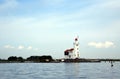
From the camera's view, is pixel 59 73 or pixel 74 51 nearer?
pixel 59 73

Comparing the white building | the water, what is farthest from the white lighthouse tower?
the water

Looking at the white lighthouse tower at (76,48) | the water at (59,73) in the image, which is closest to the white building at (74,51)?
the white lighthouse tower at (76,48)

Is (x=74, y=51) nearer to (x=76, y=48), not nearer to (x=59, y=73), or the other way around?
(x=76, y=48)

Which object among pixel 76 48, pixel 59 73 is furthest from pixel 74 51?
pixel 59 73

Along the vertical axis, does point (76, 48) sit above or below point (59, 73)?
above

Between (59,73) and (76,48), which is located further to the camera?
(76,48)

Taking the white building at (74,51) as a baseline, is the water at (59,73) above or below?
below

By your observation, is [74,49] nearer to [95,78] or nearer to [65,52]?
[65,52]

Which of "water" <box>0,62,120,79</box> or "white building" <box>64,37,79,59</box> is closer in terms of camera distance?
"water" <box>0,62,120,79</box>

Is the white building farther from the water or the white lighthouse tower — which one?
the water

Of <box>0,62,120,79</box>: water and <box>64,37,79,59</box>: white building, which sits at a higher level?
<box>64,37,79,59</box>: white building

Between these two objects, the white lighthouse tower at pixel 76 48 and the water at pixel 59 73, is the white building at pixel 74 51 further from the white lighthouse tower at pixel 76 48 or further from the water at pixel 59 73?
the water at pixel 59 73

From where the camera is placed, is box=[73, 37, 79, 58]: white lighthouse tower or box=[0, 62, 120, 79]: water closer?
box=[0, 62, 120, 79]: water

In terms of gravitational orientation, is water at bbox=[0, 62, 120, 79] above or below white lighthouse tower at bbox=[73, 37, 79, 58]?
below
